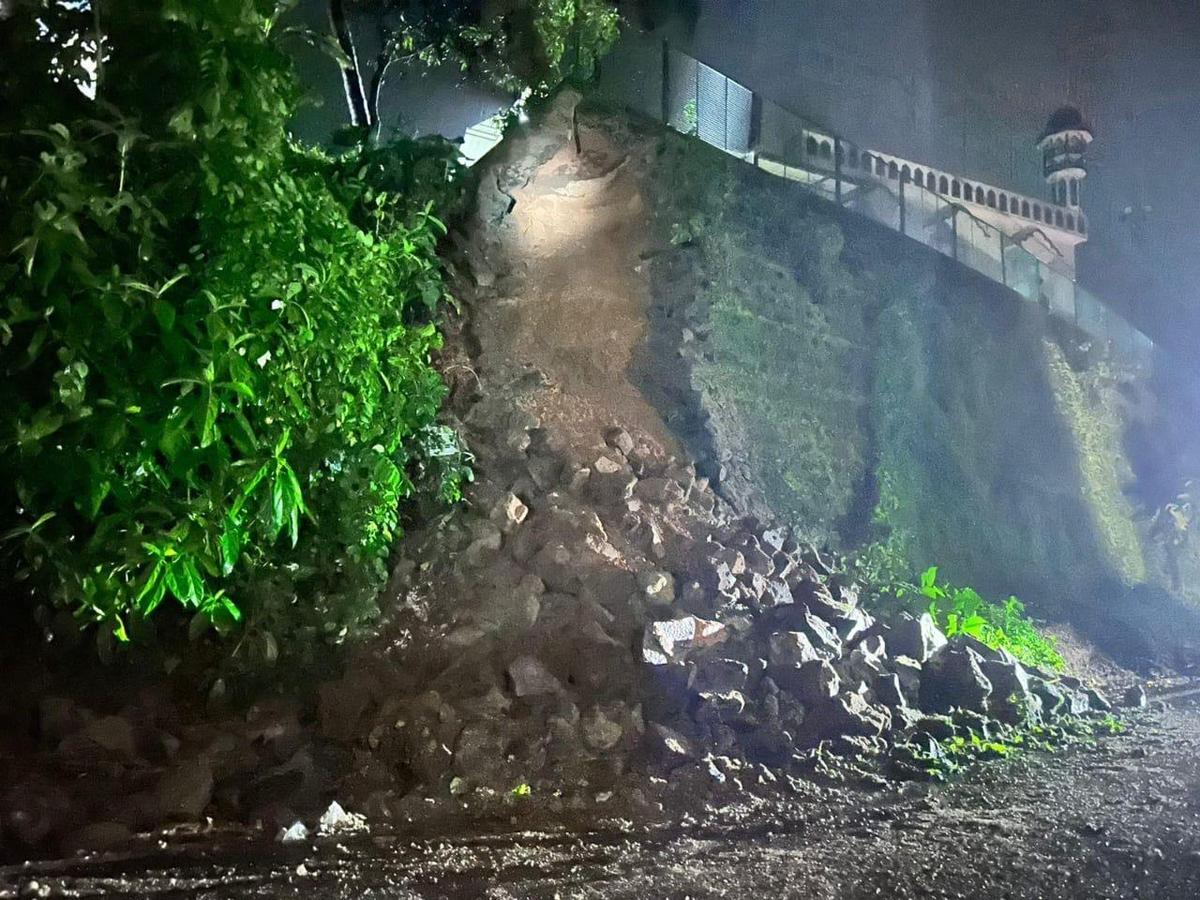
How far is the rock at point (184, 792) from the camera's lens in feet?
10.5

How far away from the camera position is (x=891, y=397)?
25.2ft

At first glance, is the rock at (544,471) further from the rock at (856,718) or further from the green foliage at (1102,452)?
the green foliage at (1102,452)

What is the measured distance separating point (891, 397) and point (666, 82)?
3.52m

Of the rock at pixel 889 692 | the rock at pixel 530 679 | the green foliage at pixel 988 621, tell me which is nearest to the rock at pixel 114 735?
the rock at pixel 530 679

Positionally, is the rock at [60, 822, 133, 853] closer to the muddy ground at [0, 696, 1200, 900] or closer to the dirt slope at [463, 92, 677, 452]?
the muddy ground at [0, 696, 1200, 900]

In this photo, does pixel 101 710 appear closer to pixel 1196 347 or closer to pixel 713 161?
pixel 713 161

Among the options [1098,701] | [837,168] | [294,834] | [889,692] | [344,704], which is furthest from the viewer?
[837,168]

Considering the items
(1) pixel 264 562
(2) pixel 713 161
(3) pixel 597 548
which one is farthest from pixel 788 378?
(1) pixel 264 562

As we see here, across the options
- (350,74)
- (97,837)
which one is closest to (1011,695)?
(97,837)

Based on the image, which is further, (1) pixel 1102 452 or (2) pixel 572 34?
(1) pixel 1102 452

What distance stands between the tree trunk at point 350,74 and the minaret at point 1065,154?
280 inches

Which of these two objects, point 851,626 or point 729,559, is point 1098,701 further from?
point 729,559

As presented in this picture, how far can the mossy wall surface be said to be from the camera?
21.1 ft

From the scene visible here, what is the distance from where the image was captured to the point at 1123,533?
9.80 m
